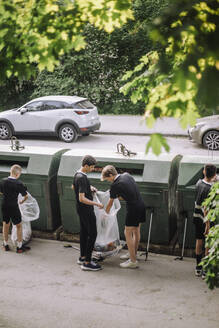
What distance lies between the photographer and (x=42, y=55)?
3842 mm

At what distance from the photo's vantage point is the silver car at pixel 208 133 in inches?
506

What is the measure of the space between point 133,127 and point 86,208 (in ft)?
33.9

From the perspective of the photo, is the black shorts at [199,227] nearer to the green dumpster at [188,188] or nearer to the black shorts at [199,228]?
the black shorts at [199,228]

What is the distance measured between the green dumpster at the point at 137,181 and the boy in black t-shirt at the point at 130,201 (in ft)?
1.33

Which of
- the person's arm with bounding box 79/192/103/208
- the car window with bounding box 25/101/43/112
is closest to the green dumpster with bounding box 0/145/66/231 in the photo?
the person's arm with bounding box 79/192/103/208

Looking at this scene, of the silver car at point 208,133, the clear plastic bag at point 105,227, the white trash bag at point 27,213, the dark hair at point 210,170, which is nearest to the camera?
the dark hair at point 210,170

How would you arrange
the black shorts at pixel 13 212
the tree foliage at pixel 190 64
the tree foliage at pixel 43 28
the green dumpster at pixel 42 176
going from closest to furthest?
the tree foliage at pixel 190 64 → the tree foliage at pixel 43 28 → the black shorts at pixel 13 212 → the green dumpster at pixel 42 176

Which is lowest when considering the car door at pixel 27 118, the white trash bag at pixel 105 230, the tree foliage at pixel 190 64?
the white trash bag at pixel 105 230

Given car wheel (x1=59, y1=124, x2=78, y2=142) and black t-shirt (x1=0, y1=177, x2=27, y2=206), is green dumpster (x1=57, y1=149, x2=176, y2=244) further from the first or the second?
car wheel (x1=59, y1=124, x2=78, y2=142)

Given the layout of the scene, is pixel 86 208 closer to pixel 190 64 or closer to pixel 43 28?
pixel 43 28

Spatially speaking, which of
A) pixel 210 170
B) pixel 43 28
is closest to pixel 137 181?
pixel 210 170

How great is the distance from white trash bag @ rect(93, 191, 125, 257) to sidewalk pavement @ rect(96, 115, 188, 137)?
8.76 meters

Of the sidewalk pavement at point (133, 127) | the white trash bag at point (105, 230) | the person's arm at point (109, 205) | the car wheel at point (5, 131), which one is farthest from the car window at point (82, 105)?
the person's arm at point (109, 205)

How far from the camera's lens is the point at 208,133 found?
12.9 metres
